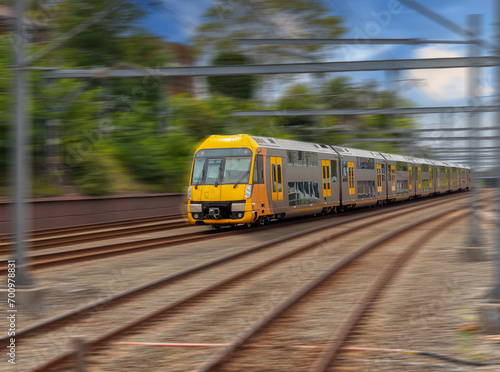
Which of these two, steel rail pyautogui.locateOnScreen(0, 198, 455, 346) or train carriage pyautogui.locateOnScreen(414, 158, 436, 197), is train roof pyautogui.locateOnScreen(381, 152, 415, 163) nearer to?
train carriage pyautogui.locateOnScreen(414, 158, 436, 197)

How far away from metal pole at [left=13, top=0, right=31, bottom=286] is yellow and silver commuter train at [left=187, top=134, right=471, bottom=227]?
11445mm

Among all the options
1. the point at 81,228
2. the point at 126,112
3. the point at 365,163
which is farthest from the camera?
the point at 126,112

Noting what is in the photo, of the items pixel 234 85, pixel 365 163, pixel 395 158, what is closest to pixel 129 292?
pixel 365 163

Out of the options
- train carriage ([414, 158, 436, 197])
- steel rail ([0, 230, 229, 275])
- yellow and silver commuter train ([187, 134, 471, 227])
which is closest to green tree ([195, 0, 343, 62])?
yellow and silver commuter train ([187, 134, 471, 227])

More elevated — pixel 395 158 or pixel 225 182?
pixel 395 158

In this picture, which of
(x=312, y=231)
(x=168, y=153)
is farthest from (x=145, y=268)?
(x=168, y=153)

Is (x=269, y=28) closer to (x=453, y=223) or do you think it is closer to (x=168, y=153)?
(x=168, y=153)

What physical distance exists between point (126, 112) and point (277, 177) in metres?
14.6

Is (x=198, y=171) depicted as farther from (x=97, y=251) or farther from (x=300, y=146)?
(x=97, y=251)

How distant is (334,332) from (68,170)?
22082 millimetres

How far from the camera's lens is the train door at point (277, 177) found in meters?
21.3

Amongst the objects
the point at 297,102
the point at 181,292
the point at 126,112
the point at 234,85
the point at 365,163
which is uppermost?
the point at 234,85

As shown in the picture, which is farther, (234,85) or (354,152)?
(234,85)

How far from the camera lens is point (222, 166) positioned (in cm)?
2027
